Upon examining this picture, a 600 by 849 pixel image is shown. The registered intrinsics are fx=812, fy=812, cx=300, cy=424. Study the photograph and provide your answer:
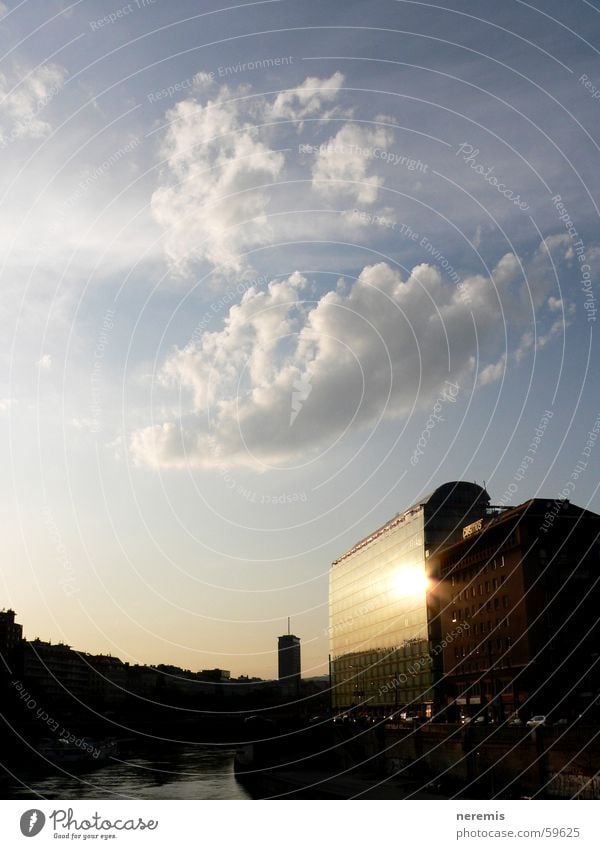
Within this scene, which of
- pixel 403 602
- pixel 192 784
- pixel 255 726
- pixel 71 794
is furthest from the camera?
pixel 255 726

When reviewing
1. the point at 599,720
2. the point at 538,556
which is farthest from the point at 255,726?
the point at 599,720

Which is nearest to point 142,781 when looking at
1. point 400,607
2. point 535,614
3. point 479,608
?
point 479,608

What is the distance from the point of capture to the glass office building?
127062mm

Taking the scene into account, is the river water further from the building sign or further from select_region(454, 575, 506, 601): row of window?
the building sign

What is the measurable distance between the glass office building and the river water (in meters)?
31.3

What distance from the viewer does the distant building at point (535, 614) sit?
88438 millimetres

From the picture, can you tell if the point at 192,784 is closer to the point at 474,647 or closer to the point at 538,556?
the point at 474,647

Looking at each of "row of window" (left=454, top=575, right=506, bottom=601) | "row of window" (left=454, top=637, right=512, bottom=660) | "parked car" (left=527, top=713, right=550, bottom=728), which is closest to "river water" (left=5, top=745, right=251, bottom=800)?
"parked car" (left=527, top=713, right=550, bottom=728)

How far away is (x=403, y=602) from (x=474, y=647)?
108 ft

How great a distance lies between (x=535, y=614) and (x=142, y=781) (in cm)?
4868

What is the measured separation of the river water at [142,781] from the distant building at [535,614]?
103ft

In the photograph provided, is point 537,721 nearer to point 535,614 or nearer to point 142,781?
point 535,614

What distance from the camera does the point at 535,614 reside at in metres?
91.2

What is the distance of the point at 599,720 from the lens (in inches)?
2601
